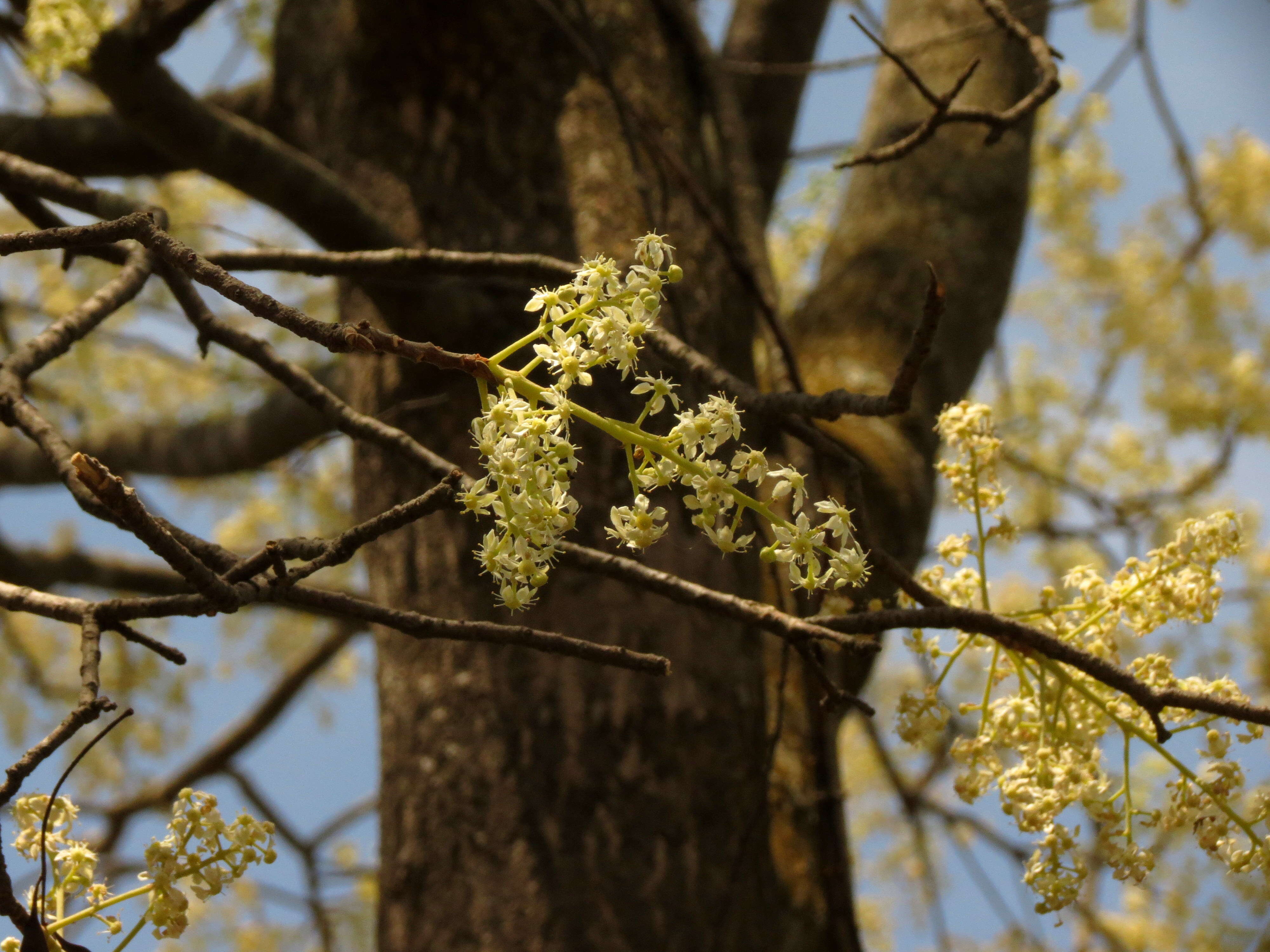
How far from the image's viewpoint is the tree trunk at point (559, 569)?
2061mm

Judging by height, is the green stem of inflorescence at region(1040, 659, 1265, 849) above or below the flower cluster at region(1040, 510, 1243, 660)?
below

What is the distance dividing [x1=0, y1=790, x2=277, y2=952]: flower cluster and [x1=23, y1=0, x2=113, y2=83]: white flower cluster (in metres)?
1.70

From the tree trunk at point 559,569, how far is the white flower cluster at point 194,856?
0.86 meters

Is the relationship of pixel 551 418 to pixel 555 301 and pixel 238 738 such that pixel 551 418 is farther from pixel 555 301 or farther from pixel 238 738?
pixel 238 738

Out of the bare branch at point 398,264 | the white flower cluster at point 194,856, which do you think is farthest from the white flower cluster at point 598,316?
the white flower cluster at point 194,856

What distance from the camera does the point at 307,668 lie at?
16.4ft

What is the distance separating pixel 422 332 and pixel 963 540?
135cm

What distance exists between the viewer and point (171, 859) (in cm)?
117

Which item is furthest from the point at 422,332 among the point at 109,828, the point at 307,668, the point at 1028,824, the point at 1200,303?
the point at 1200,303

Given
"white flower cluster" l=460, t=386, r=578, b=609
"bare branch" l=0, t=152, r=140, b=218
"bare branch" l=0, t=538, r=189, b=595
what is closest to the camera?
"white flower cluster" l=460, t=386, r=578, b=609

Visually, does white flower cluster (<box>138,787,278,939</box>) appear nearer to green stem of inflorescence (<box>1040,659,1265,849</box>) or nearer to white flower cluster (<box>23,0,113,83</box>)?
green stem of inflorescence (<box>1040,659,1265,849</box>)

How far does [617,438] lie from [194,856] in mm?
657

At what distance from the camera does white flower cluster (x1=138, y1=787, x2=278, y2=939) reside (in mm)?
1146

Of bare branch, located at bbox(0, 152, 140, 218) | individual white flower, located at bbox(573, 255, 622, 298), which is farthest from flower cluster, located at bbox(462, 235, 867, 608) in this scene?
bare branch, located at bbox(0, 152, 140, 218)
